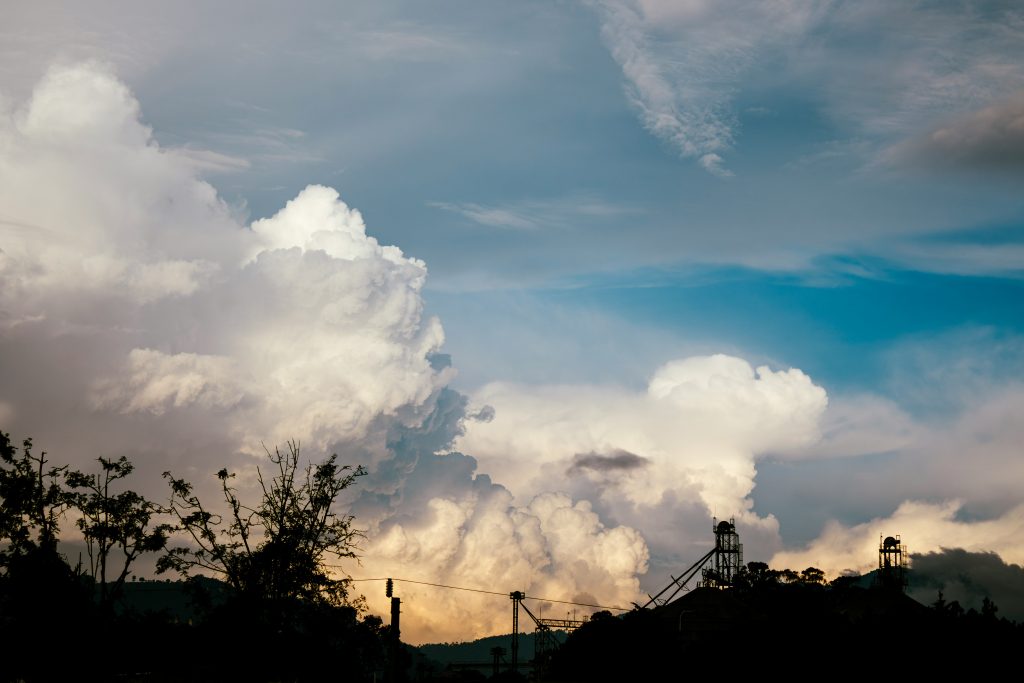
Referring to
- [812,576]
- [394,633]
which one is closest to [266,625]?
[394,633]

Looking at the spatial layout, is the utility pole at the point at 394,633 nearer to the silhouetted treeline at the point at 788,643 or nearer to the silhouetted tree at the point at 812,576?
the silhouetted treeline at the point at 788,643

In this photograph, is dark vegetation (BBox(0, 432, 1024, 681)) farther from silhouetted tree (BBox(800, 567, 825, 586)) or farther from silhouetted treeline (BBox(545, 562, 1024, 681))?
silhouetted tree (BBox(800, 567, 825, 586))

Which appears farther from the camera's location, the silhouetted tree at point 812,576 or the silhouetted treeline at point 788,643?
the silhouetted tree at point 812,576

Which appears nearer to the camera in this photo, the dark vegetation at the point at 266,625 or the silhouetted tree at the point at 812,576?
the dark vegetation at the point at 266,625

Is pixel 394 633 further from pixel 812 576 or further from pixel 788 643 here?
pixel 812 576

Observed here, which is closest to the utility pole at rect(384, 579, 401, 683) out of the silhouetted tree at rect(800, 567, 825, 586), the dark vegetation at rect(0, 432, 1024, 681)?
the dark vegetation at rect(0, 432, 1024, 681)

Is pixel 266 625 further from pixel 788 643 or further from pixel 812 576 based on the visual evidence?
pixel 812 576

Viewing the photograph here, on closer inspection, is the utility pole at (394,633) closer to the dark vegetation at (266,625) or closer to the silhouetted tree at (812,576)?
the dark vegetation at (266,625)

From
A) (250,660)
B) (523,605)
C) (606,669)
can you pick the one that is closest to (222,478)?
(250,660)

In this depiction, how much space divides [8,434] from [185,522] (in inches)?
413

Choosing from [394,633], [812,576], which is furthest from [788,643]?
[812,576]

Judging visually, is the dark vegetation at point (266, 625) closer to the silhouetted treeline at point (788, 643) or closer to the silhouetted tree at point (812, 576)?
the silhouetted treeline at point (788, 643)

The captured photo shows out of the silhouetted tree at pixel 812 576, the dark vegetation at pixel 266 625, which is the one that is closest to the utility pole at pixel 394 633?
the dark vegetation at pixel 266 625

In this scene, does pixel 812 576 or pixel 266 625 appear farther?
pixel 812 576
